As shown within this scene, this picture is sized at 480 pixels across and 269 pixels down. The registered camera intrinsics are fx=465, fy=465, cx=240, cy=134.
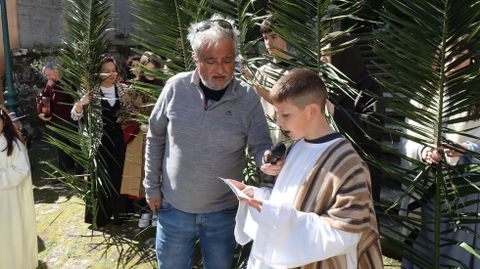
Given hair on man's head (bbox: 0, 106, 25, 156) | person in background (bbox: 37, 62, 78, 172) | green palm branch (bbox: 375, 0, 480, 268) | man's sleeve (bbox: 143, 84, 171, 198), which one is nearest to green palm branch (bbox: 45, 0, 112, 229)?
hair on man's head (bbox: 0, 106, 25, 156)

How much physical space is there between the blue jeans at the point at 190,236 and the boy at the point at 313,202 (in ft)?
2.21

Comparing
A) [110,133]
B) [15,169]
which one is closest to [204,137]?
[15,169]

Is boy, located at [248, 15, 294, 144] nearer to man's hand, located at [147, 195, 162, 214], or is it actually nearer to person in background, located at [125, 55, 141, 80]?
man's hand, located at [147, 195, 162, 214]

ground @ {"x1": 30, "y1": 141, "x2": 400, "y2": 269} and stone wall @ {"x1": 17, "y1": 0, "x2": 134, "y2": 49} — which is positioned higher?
stone wall @ {"x1": 17, "y1": 0, "x2": 134, "y2": 49}

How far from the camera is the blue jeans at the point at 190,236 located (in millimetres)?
2436

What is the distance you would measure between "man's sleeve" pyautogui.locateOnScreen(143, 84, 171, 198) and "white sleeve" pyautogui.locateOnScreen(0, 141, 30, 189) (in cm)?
165

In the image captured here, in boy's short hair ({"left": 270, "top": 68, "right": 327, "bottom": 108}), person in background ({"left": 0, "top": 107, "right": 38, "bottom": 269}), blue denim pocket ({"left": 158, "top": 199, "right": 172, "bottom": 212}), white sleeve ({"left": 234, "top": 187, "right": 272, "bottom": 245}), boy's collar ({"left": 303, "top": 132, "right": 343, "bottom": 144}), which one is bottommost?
person in background ({"left": 0, "top": 107, "right": 38, "bottom": 269})

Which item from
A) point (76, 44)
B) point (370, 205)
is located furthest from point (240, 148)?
point (76, 44)

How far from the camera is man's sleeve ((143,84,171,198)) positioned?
7.97ft

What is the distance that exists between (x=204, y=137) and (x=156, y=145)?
33cm

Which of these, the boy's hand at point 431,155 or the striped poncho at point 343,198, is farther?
the boy's hand at point 431,155

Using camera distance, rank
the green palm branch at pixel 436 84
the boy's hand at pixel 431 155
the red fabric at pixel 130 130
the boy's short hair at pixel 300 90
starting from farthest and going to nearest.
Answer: the red fabric at pixel 130 130 < the boy's hand at pixel 431 155 < the green palm branch at pixel 436 84 < the boy's short hair at pixel 300 90

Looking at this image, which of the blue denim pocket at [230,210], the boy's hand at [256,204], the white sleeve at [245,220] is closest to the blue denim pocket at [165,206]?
the blue denim pocket at [230,210]

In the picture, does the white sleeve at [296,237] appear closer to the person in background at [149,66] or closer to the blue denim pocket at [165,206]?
the blue denim pocket at [165,206]
